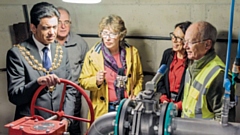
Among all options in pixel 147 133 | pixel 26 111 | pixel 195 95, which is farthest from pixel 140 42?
pixel 147 133

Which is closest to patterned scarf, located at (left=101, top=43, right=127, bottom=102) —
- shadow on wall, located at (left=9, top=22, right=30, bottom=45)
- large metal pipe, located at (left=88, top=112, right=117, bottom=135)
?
shadow on wall, located at (left=9, top=22, right=30, bottom=45)

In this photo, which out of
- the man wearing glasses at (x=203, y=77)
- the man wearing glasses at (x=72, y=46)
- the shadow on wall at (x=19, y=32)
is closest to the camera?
the man wearing glasses at (x=203, y=77)

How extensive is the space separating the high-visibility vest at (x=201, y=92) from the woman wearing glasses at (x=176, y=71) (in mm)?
284

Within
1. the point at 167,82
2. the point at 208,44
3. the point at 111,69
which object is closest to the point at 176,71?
the point at 167,82

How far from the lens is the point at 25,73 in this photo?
2492 millimetres

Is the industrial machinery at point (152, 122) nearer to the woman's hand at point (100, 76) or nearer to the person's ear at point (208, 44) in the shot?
the person's ear at point (208, 44)

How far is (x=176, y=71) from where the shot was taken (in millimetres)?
2428

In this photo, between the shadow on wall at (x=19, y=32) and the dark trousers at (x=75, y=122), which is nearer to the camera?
the dark trousers at (x=75, y=122)

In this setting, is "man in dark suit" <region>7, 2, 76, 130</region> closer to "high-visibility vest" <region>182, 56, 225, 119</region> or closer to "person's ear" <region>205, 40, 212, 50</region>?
"high-visibility vest" <region>182, 56, 225, 119</region>

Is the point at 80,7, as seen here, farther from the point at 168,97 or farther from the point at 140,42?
the point at 168,97

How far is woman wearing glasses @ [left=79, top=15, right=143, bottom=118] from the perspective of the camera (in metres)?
2.54

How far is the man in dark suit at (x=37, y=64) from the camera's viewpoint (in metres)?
2.48

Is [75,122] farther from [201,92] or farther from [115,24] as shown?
[201,92]

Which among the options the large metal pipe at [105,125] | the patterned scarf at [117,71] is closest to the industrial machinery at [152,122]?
the large metal pipe at [105,125]
